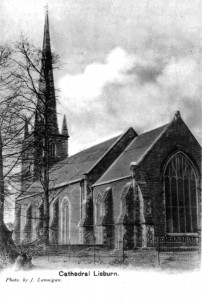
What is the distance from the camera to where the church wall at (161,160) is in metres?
25.4

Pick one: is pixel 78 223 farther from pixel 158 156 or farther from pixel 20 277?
pixel 20 277

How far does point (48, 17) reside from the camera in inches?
608

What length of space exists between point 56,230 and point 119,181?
1098 centimetres

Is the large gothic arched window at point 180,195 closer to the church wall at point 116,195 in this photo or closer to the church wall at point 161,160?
the church wall at point 161,160

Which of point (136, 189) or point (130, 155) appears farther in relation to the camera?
point (130, 155)

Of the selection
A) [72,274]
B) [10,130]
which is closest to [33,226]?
[10,130]

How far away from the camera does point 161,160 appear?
2658cm

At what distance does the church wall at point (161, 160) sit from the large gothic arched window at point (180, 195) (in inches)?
19.0

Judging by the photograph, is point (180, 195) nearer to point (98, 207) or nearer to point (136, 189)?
point (136, 189)

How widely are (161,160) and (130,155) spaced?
15.7ft

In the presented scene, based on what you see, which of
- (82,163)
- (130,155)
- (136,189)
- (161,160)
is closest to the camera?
(136,189)

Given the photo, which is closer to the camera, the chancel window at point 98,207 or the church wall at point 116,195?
the church wall at point 116,195

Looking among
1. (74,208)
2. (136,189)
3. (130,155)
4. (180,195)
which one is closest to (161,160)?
(180,195)

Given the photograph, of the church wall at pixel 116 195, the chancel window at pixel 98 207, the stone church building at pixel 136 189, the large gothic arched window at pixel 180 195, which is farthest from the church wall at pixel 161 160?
the chancel window at pixel 98 207
